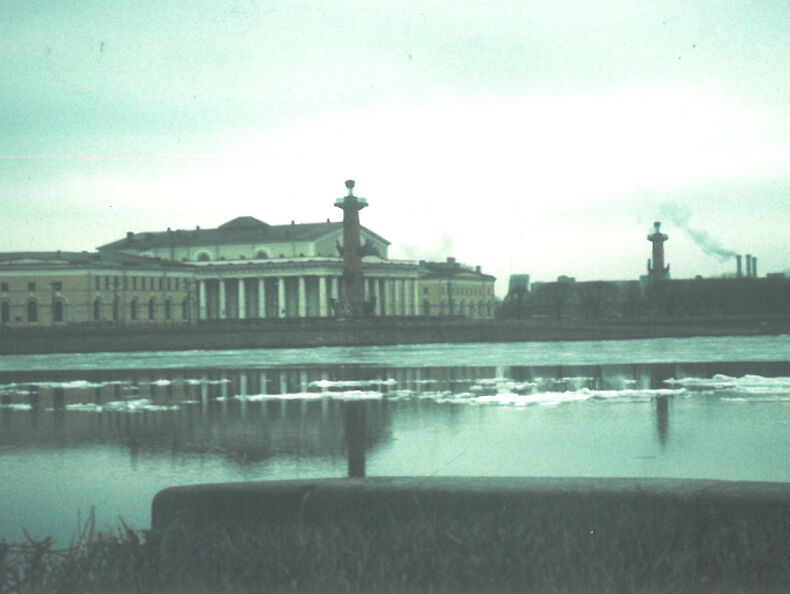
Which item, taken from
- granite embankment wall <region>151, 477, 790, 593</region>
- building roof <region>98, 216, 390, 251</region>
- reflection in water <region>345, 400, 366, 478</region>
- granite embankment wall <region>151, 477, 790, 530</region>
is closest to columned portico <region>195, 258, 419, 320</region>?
building roof <region>98, 216, 390, 251</region>

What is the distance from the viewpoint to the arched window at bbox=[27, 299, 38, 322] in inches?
3533

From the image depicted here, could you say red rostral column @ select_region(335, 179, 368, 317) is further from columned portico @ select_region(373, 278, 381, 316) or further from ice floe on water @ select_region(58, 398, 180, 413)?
columned portico @ select_region(373, 278, 381, 316)

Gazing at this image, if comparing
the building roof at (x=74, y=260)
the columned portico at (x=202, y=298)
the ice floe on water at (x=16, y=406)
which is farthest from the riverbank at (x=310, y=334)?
the columned portico at (x=202, y=298)

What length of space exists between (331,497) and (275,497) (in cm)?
35

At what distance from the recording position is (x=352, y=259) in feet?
225

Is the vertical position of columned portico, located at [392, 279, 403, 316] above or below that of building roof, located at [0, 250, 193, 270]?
below

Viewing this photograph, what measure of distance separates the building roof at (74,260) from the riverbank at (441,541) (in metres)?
87.7

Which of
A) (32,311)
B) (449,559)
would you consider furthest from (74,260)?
(449,559)

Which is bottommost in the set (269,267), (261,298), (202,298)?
(261,298)

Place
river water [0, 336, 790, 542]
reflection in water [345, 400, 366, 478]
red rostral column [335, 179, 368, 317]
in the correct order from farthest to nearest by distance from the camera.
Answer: red rostral column [335, 179, 368, 317]
reflection in water [345, 400, 366, 478]
river water [0, 336, 790, 542]

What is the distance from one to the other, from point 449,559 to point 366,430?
849 cm

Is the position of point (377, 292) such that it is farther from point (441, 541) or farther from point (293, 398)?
point (441, 541)

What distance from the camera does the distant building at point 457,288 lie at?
486ft

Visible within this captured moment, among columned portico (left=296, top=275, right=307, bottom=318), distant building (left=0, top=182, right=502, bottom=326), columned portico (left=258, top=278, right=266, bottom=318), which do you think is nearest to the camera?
distant building (left=0, top=182, right=502, bottom=326)
